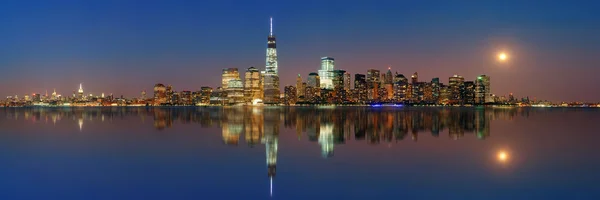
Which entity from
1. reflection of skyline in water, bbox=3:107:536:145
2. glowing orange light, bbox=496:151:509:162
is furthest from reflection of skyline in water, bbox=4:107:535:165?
glowing orange light, bbox=496:151:509:162

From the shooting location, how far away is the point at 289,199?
43.9 feet

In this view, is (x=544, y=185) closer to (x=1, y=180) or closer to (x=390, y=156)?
(x=390, y=156)

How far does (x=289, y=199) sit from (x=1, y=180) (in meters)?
10.7

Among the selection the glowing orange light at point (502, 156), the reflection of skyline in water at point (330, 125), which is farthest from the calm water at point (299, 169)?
the reflection of skyline in water at point (330, 125)

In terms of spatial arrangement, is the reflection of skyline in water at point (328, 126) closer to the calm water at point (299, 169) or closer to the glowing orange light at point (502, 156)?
the calm water at point (299, 169)

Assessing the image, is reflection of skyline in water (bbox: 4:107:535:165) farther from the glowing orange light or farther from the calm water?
the glowing orange light

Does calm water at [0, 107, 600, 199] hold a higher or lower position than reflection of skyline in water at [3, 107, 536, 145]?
lower

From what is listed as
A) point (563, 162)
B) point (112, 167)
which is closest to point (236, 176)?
point (112, 167)

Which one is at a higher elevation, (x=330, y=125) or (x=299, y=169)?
(x=330, y=125)

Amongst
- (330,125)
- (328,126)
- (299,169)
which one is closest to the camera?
(299,169)

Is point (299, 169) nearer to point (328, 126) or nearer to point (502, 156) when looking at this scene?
point (502, 156)

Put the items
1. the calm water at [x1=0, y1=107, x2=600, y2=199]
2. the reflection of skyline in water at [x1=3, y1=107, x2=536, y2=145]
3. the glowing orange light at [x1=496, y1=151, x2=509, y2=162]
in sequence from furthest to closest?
1. the reflection of skyline in water at [x1=3, y1=107, x2=536, y2=145]
2. the glowing orange light at [x1=496, y1=151, x2=509, y2=162]
3. the calm water at [x1=0, y1=107, x2=600, y2=199]

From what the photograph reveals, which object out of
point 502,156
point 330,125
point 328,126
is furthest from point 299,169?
point 330,125

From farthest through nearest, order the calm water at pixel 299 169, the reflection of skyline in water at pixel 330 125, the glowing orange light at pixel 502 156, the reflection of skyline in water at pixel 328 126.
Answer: the reflection of skyline in water at pixel 330 125 → the reflection of skyline in water at pixel 328 126 → the glowing orange light at pixel 502 156 → the calm water at pixel 299 169
